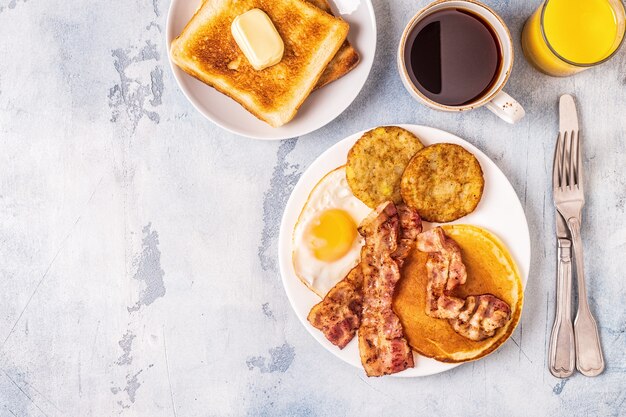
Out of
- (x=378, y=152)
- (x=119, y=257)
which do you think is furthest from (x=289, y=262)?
(x=119, y=257)

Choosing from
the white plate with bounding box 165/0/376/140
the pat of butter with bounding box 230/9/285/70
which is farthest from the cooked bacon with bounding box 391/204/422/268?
the pat of butter with bounding box 230/9/285/70

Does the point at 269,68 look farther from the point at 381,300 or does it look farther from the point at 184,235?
the point at 381,300

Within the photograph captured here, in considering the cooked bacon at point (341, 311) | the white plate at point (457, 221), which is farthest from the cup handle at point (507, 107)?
the cooked bacon at point (341, 311)

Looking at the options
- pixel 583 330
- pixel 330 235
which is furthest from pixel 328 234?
pixel 583 330

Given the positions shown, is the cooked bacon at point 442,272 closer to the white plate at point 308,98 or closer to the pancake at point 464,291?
the pancake at point 464,291

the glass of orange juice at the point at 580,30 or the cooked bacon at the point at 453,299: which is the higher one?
the glass of orange juice at the point at 580,30
